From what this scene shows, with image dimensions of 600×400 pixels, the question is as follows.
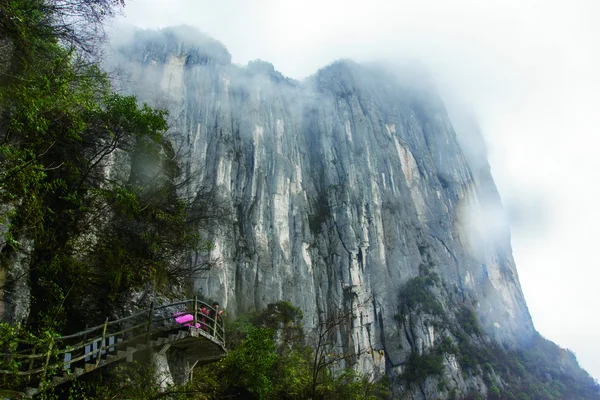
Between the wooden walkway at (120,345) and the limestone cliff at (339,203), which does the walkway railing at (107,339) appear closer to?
the wooden walkway at (120,345)

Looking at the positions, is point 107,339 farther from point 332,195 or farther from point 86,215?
point 332,195

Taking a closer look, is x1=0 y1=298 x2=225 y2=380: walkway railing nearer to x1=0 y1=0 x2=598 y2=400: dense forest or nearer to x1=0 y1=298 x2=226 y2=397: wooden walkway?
x1=0 y1=298 x2=226 y2=397: wooden walkway

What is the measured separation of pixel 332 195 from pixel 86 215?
2014 inches

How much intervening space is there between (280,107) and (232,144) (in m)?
14.2

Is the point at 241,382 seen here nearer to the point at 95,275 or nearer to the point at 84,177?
the point at 95,275

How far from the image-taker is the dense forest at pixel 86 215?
23.8ft

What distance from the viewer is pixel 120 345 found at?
30.1ft

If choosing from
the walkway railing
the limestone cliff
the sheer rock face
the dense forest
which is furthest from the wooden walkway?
the limestone cliff

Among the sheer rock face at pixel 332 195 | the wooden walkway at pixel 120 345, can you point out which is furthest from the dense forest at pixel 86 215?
the sheer rock face at pixel 332 195

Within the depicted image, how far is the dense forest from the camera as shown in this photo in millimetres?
7246

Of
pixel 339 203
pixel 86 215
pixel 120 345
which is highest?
pixel 339 203

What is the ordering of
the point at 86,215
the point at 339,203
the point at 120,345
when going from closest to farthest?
1. the point at 120,345
2. the point at 86,215
3. the point at 339,203

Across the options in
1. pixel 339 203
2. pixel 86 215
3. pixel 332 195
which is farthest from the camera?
pixel 332 195

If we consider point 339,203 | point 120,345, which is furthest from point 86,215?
point 339,203
